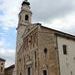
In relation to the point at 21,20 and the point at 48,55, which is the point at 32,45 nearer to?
the point at 48,55

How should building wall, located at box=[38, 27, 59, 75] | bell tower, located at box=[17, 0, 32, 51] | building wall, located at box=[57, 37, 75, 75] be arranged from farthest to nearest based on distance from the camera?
bell tower, located at box=[17, 0, 32, 51] < building wall, located at box=[57, 37, 75, 75] < building wall, located at box=[38, 27, 59, 75]

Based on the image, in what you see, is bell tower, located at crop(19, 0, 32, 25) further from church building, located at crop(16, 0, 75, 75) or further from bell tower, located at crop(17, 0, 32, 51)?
church building, located at crop(16, 0, 75, 75)

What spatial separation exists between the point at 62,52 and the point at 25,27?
10.9 metres

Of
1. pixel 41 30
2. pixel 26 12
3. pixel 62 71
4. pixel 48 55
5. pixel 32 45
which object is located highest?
pixel 26 12

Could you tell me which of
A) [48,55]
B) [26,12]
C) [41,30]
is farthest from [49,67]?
[26,12]

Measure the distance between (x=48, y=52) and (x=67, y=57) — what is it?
292 centimetres

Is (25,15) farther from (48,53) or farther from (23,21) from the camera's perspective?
(48,53)

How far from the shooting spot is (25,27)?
35.9m

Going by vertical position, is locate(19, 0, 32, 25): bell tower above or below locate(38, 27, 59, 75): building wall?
above

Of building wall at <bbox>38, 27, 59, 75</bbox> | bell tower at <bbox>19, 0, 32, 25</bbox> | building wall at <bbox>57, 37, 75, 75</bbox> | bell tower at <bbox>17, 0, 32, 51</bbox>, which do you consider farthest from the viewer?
bell tower at <bbox>19, 0, 32, 25</bbox>

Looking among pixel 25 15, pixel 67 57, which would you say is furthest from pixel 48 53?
pixel 25 15

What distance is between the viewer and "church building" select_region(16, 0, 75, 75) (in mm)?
26656

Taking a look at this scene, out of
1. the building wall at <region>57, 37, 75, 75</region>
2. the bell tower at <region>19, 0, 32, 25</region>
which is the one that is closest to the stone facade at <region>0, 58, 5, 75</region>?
the bell tower at <region>19, 0, 32, 25</region>

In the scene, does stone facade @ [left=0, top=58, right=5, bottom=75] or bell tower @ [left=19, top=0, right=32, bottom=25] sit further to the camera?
stone facade @ [left=0, top=58, right=5, bottom=75]
